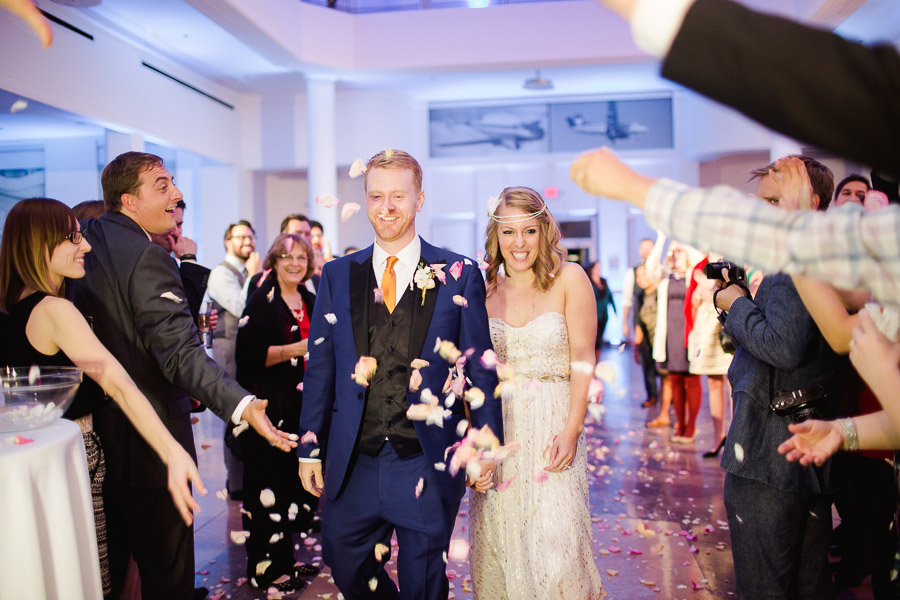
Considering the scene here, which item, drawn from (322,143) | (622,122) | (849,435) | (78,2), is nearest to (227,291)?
(849,435)

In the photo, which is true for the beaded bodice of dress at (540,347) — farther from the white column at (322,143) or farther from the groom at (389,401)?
the white column at (322,143)

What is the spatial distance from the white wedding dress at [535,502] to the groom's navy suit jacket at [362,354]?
0.99 ft

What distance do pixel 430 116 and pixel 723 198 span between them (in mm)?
15088

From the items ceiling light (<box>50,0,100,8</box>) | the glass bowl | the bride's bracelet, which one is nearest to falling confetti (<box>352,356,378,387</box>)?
the glass bowl

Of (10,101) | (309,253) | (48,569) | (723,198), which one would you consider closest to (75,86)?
(10,101)

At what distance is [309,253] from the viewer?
13.9ft

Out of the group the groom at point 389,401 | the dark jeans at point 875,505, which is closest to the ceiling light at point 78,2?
the groom at point 389,401

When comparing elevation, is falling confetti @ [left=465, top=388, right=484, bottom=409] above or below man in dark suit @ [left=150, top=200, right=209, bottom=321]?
below

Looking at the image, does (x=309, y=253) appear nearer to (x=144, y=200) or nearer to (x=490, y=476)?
(x=144, y=200)

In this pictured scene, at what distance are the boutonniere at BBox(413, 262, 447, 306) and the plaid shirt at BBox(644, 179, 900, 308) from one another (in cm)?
141

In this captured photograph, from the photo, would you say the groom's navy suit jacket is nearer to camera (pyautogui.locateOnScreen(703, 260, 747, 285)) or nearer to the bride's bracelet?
camera (pyautogui.locateOnScreen(703, 260, 747, 285))

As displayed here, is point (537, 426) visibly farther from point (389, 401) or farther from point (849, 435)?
point (849, 435)

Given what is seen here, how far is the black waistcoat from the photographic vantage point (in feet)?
7.85

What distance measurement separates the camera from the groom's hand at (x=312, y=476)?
99.6 inches
